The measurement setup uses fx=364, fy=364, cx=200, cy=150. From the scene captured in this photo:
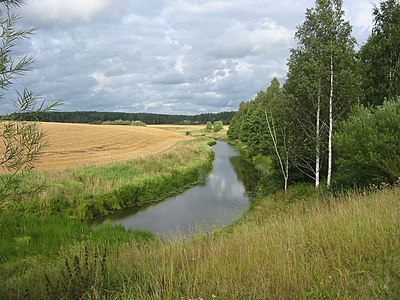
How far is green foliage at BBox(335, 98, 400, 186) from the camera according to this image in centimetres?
1131

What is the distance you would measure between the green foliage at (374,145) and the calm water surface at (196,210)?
232 inches

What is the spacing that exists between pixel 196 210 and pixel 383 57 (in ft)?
42.0

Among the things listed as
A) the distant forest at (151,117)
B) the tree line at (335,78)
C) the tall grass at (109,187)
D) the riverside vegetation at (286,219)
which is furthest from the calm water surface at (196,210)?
the distant forest at (151,117)

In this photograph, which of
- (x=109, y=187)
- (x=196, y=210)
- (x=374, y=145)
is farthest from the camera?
(x=109, y=187)

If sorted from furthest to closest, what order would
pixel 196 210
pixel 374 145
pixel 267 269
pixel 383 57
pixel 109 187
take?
pixel 109 187 → pixel 196 210 → pixel 383 57 → pixel 374 145 → pixel 267 269

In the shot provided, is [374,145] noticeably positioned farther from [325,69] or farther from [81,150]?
[81,150]

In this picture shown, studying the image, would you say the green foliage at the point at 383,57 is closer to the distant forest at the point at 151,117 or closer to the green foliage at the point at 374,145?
the green foliage at the point at 374,145

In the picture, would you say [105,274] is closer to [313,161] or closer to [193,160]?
[313,161]

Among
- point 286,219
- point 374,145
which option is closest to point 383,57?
point 374,145

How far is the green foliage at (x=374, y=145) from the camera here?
11.3m

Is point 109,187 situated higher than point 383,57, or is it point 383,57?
point 383,57

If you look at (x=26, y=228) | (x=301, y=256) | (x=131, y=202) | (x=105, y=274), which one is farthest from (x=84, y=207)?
(x=301, y=256)

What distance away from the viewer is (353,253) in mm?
4699

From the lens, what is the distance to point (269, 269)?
4445mm
